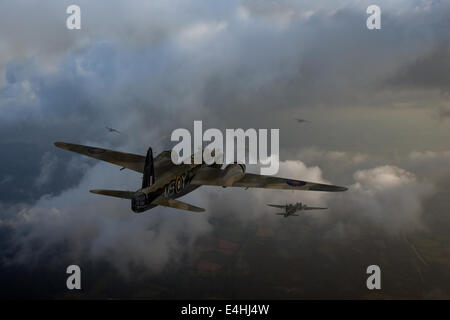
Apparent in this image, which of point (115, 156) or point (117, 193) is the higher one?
point (115, 156)

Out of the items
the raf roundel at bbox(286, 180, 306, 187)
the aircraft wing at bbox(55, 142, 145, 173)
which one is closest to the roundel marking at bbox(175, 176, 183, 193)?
the aircraft wing at bbox(55, 142, 145, 173)

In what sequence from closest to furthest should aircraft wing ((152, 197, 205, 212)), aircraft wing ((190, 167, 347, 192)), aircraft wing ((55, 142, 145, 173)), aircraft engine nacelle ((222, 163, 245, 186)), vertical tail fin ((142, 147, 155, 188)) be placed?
1. aircraft wing ((152, 197, 205, 212))
2. vertical tail fin ((142, 147, 155, 188))
3. aircraft wing ((190, 167, 347, 192))
4. aircraft engine nacelle ((222, 163, 245, 186))
5. aircraft wing ((55, 142, 145, 173))

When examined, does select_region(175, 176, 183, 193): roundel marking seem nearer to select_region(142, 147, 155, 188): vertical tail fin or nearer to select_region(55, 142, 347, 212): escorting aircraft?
select_region(55, 142, 347, 212): escorting aircraft

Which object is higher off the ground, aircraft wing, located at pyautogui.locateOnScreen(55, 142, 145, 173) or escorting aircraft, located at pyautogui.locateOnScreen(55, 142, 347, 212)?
aircraft wing, located at pyautogui.locateOnScreen(55, 142, 145, 173)

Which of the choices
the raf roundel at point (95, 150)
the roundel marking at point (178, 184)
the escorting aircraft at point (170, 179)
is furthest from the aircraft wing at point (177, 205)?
the raf roundel at point (95, 150)

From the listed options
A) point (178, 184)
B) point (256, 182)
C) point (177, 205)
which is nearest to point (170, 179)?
point (178, 184)

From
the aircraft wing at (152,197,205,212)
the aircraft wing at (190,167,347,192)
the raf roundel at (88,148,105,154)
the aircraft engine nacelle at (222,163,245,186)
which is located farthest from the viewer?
the raf roundel at (88,148,105,154)

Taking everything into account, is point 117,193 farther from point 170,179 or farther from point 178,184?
point 178,184

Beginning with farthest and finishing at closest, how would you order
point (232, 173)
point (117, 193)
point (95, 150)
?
point (95, 150), point (232, 173), point (117, 193)

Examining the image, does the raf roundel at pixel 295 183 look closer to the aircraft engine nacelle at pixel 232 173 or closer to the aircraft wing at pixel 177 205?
the aircraft engine nacelle at pixel 232 173
